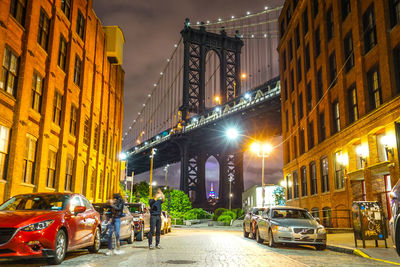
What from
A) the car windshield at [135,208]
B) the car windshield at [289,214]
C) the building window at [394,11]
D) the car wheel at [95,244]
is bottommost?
the car wheel at [95,244]

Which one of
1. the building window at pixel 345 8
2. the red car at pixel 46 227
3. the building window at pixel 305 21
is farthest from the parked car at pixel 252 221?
the building window at pixel 305 21

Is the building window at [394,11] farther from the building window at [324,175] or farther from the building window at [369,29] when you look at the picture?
the building window at [324,175]

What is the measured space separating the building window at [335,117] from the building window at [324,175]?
223 centimetres

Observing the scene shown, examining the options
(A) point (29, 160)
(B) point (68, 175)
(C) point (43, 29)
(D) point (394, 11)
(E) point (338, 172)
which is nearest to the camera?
(A) point (29, 160)

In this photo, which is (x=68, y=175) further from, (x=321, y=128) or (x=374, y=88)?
(x=321, y=128)

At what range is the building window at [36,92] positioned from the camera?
1750 centimetres

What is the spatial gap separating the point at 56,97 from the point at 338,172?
53.0 ft

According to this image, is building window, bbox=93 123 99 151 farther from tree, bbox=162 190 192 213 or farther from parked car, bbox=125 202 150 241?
tree, bbox=162 190 192 213

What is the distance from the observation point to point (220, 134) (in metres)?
70.6

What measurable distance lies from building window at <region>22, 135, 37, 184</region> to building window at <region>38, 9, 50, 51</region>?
14.6 feet

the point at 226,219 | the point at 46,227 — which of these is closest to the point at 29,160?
the point at 46,227

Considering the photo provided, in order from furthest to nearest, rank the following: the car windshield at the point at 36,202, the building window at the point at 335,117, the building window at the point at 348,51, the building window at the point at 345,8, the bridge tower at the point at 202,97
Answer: the bridge tower at the point at 202,97
the building window at the point at 335,117
the building window at the point at 345,8
the building window at the point at 348,51
the car windshield at the point at 36,202

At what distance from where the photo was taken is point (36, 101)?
17.8 m

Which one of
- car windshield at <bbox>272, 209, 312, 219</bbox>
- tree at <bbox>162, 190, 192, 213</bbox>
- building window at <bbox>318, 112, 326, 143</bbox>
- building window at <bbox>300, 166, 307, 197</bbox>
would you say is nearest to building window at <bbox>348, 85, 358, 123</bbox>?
building window at <bbox>318, 112, 326, 143</bbox>
